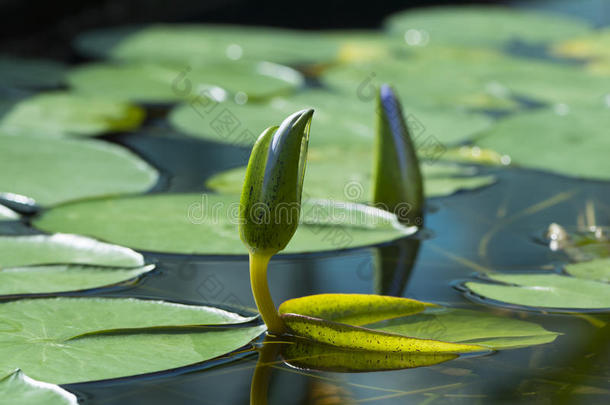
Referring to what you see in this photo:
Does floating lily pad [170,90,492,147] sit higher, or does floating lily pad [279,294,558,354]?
floating lily pad [170,90,492,147]

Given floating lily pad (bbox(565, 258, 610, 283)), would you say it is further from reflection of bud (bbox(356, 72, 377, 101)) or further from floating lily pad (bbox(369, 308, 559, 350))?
reflection of bud (bbox(356, 72, 377, 101))

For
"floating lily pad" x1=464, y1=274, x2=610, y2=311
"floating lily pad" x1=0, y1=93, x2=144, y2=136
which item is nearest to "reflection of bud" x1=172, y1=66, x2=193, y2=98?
"floating lily pad" x1=0, y1=93, x2=144, y2=136

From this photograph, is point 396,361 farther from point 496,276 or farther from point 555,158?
point 555,158

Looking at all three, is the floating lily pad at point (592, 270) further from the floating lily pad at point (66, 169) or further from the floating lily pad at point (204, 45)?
the floating lily pad at point (204, 45)

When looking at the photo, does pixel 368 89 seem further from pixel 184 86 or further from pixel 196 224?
pixel 196 224

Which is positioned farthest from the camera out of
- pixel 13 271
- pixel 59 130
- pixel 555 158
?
pixel 59 130

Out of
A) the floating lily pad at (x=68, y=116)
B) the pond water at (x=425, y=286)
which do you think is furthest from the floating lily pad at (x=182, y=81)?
the pond water at (x=425, y=286)

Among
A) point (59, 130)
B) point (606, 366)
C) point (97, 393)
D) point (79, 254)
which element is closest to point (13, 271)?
point (79, 254)
